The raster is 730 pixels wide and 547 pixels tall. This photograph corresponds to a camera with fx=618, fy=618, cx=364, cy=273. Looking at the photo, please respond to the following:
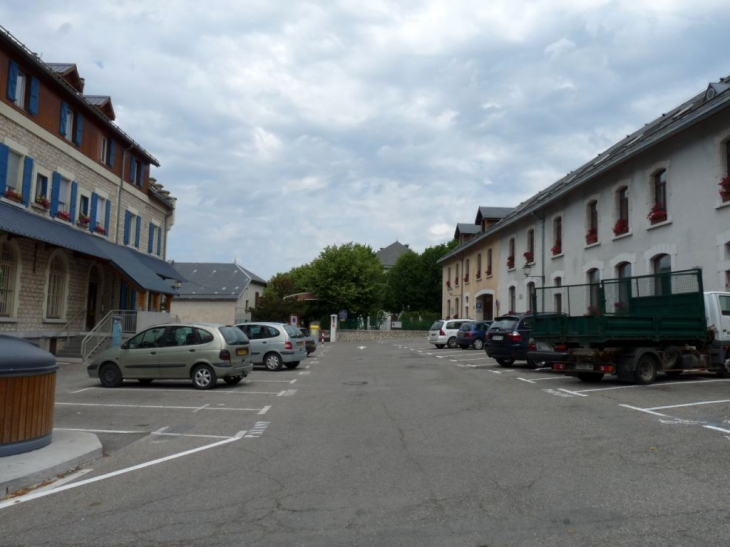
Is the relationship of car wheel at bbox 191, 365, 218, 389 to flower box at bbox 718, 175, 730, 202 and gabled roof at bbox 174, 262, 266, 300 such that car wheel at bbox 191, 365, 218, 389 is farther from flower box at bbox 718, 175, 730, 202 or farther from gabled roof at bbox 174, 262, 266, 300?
gabled roof at bbox 174, 262, 266, 300

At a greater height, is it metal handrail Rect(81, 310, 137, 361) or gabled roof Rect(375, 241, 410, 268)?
gabled roof Rect(375, 241, 410, 268)

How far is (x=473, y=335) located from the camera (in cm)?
3167

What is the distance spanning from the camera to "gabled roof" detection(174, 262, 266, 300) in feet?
193

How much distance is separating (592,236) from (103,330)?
20.0 metres

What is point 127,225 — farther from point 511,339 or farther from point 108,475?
point 108,475

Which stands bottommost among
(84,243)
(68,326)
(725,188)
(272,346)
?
(272,346)

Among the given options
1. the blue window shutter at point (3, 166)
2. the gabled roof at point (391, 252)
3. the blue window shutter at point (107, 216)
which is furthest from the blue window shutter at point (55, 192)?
the gabled roof at point (391, 252)

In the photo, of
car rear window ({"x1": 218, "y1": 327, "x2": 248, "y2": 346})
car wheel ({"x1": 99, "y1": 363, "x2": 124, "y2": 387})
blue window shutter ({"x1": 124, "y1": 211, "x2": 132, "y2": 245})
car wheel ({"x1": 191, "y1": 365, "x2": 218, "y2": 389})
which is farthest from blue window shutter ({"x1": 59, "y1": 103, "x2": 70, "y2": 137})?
car wheel ({"x1": 191, "y1": 365, "x2": 218, "y2": 389})

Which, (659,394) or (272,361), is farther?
(272,361)

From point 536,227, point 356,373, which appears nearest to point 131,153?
point 356,373

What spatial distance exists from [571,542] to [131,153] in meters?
27.9

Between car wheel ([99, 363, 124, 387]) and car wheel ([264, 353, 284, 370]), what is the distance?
19.8ft

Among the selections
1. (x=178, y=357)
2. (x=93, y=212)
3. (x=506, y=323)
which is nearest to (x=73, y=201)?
(x=93, y=212)

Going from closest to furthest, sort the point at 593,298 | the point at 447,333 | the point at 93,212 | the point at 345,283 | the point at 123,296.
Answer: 1. the point at 593,298
2. the point at 93,212
3. the point at 123,296
4. the point at 447,333
5. the point at 345,283
